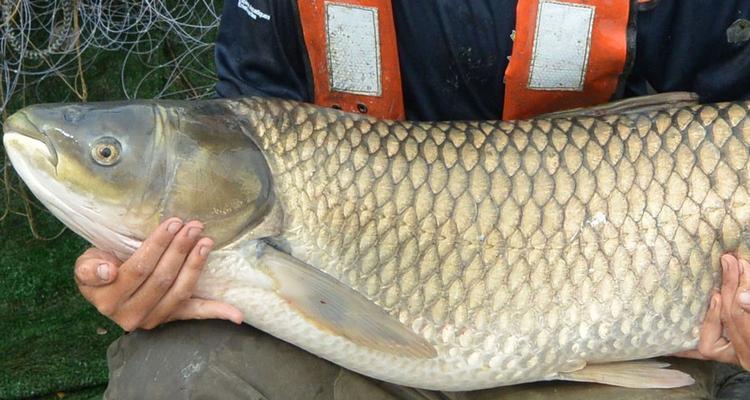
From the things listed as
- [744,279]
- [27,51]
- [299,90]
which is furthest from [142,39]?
[744,279]

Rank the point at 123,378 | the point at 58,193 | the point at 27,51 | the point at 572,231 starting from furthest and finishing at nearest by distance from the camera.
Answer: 1. the point at 27,51
2. the point at 123,378
3. the point at 572,231
4. the point at 58,193

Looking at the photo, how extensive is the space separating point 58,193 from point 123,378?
401mm

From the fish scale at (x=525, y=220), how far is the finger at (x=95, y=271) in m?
0.29

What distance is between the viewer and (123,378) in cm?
162

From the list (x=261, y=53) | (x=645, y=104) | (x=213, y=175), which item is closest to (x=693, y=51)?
(x=645, y=104)

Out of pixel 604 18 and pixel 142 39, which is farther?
pixel 142 39

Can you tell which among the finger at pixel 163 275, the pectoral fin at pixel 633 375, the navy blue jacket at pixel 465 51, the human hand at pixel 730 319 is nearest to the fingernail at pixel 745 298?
the human hand at pixel 730 319

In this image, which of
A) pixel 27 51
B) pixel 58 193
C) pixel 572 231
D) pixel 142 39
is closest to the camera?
pixel 58 193

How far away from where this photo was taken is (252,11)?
5.83 ft

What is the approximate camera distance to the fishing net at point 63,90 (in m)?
2.44

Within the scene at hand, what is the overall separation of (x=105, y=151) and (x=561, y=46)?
86cm

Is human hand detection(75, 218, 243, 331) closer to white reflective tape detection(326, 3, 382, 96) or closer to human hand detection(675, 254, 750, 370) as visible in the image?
white reflective tape detection(326, 3, 382, 96)

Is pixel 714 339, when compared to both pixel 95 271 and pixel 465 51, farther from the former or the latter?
pixel 95 271

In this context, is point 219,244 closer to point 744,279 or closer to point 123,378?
point 123,378
